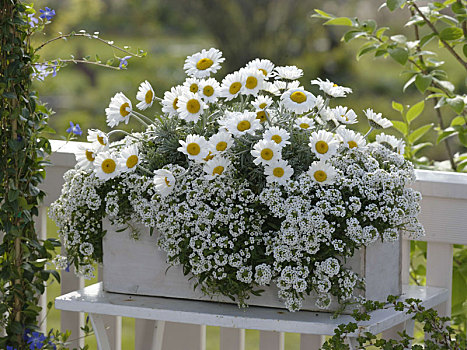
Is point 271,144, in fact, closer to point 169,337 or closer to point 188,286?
point 188,286

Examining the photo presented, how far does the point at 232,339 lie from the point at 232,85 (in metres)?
0.67

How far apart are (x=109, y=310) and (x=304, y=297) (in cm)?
37

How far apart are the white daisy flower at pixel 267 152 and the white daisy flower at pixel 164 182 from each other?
16cm

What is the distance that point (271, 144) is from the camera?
1.18 meters

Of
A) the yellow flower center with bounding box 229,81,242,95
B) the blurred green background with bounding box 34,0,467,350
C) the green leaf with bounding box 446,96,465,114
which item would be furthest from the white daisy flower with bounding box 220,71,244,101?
the blurred green background with bounding box 34,0,467,350

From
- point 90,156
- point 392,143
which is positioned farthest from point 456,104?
point 90,156

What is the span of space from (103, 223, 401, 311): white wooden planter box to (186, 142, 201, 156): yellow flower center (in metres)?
0.21

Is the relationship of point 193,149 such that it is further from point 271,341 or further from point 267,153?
point 271,341

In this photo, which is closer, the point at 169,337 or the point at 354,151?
the point at 354,151

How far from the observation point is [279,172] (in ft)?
3.96

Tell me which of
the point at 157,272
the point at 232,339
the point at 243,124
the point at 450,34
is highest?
the point at 450,34

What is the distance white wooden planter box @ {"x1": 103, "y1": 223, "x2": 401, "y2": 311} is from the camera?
131cm

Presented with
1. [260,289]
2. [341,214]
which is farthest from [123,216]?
[341,214]

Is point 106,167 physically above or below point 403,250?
above
